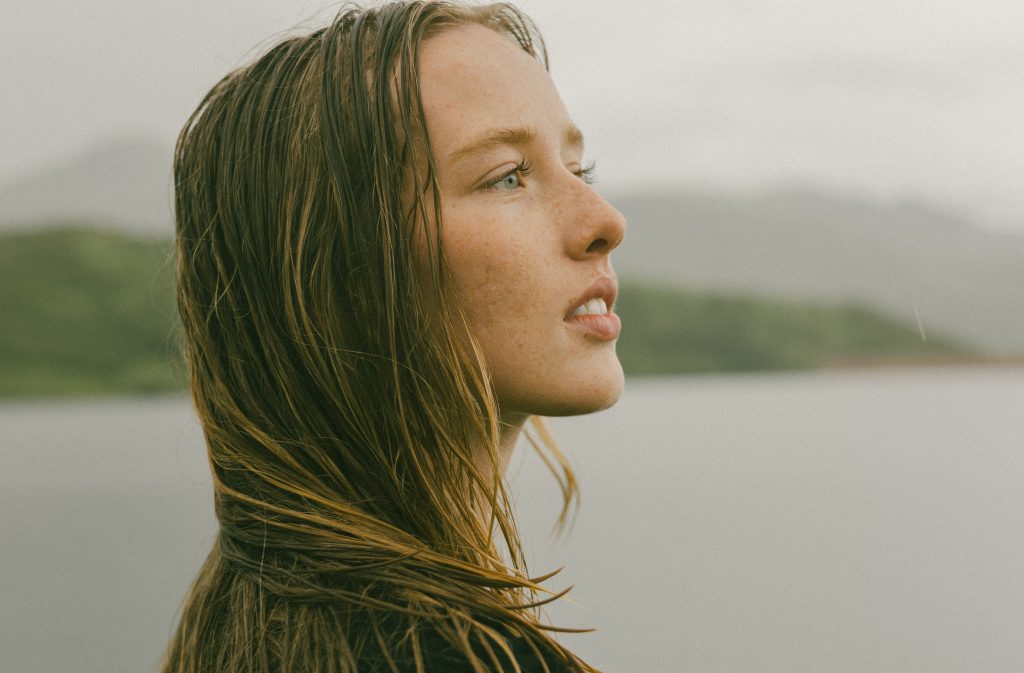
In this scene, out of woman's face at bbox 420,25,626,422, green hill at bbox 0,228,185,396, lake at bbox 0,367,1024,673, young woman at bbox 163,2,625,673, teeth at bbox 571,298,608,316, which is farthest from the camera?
green hill at bbox 0,228,185,396

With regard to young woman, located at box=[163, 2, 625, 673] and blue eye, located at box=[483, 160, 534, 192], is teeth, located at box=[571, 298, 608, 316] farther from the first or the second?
blue eye, located at box=[483, 160, 534, 192]

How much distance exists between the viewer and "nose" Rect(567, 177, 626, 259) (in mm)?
2102

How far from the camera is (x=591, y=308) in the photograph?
2156 mm

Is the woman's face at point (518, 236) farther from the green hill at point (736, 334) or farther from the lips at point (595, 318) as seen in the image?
the green hill at point (736, 334)

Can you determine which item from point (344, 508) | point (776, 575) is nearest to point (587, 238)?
point (344, 508)

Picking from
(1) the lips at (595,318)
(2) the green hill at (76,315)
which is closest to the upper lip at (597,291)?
(1) the lips at (595,318)

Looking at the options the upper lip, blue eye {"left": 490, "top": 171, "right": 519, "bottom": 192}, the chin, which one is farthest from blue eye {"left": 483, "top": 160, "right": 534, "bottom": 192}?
the chin

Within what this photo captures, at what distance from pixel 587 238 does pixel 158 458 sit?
29472mm

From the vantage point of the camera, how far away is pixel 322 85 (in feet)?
6.73

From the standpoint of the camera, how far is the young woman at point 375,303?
190 centimetres

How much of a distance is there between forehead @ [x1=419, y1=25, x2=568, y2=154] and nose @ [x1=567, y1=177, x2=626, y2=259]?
22 cm

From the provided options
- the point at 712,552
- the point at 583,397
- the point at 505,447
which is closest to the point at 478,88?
the point at 583,397

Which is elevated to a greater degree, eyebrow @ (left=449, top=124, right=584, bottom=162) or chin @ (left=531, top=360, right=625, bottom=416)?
eyebrow @ (left=449, top=124, right=584, bottom=162)

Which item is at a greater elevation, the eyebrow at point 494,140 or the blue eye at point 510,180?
the eyebrow at point 494,140
